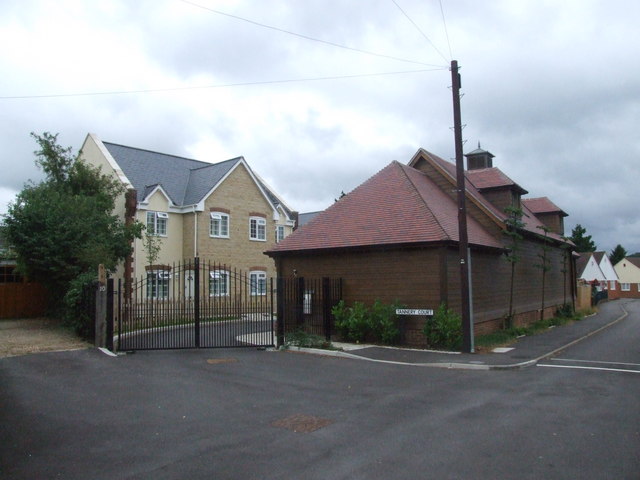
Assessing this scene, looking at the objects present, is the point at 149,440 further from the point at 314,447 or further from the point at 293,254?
the point at 293,254

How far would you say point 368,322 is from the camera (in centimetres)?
1631

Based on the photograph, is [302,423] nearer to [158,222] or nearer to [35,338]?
[35,338]

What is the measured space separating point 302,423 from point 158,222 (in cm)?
2346

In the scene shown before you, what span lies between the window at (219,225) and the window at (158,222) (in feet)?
8.16

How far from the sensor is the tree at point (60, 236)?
2055cm

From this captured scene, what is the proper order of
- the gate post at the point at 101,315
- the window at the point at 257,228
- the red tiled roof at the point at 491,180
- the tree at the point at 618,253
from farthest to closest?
the tree at the point at 618,253 < the window at the point at 257,228 < the red tiled roof at the point at 491,180 < the gate post at the point at 101,315

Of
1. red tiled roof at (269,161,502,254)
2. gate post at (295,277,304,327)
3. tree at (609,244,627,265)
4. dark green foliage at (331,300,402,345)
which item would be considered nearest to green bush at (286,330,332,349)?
dark green foliage at (331,300,402,345)

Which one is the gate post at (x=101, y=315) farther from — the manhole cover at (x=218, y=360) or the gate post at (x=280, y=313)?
the gate post at (x=280, y=313)

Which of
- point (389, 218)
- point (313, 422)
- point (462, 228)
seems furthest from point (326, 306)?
point (313, 422)

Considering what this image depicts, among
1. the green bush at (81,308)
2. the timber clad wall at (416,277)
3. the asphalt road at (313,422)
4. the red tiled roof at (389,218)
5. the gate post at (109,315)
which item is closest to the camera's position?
the asphalt road at (313,422)

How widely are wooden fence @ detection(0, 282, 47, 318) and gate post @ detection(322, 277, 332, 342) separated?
1574 cm

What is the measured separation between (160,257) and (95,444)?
75.3ft

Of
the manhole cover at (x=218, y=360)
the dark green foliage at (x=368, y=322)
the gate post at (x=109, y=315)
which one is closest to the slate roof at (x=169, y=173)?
the gate post at (x=109, y=315)

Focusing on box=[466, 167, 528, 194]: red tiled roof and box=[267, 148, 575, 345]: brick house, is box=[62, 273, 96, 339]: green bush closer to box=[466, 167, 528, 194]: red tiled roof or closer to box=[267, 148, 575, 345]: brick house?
box=[267, 148, 575, 345]: brick house
